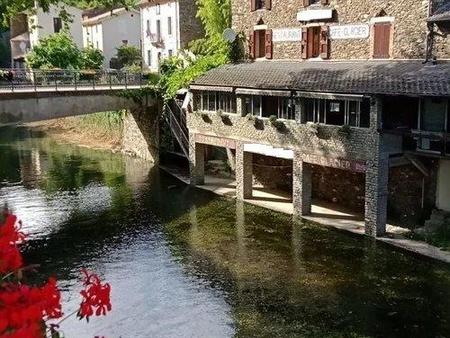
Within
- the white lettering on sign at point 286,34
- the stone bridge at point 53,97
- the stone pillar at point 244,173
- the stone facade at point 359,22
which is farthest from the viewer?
the white lettering on sign at point 286,34

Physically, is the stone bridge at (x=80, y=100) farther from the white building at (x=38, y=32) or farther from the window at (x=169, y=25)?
the white building at (x=38, y=32)

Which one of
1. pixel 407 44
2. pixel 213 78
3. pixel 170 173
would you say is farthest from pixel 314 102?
pixel 170 173

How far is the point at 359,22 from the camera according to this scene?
27.5m

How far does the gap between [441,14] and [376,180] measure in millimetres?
7387

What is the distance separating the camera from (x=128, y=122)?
150 ft

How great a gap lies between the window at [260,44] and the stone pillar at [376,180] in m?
11.3

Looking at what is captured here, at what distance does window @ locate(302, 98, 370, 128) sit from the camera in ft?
77.3

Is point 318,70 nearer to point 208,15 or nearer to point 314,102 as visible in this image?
point 314,102

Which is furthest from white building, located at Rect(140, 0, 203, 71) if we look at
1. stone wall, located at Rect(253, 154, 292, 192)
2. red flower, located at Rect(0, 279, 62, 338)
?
red flower, located at Rect(0, 279, 62, 338)


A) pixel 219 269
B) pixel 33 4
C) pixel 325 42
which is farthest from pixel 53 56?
pixel 219 269

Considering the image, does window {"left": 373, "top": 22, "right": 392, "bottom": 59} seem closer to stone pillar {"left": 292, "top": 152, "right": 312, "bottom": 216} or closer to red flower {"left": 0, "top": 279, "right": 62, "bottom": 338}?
stone pillar {"left": 292, "top": 152, "right": 312, "bottom": 216}

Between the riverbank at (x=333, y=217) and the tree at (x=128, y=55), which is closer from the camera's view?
the riverbank at (x=333, y=217)

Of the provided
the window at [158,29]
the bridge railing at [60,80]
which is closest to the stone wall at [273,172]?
the bridge railing at [60,80]

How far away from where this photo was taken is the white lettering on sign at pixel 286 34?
101 feet
